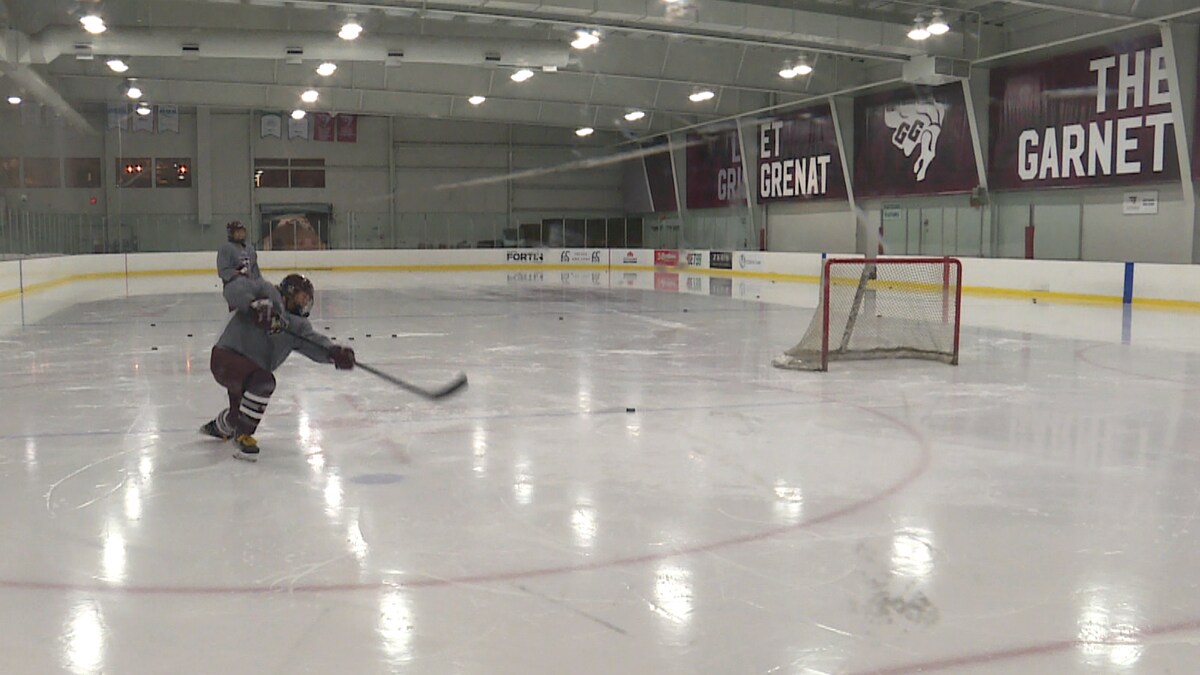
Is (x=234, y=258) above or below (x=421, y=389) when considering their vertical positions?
above

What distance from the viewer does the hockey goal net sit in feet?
28.8

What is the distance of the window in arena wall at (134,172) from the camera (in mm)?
29406

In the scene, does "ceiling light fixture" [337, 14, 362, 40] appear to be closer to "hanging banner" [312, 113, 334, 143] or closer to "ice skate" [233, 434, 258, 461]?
"ice skate" [233, 434, 258, 461]

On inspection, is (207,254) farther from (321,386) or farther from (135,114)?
(321,386)

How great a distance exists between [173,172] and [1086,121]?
23.5 meters

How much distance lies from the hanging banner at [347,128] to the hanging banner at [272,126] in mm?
1640

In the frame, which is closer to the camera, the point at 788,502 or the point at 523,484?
the point at 788,502

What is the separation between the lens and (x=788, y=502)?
4.28 metres

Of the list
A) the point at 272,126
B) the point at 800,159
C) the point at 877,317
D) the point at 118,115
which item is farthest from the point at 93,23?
the point at 800,159

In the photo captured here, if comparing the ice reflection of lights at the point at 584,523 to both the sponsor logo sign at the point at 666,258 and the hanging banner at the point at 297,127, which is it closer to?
the sponsor logo sign at the point at 666,258

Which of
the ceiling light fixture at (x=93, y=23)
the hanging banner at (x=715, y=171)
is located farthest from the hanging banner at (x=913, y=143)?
the ceiling light fixture at (x=93, y=23)

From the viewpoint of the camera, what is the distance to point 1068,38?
17234 millimetres

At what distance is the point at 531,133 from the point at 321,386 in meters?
26.7

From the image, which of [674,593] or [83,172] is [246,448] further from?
[83,172]
